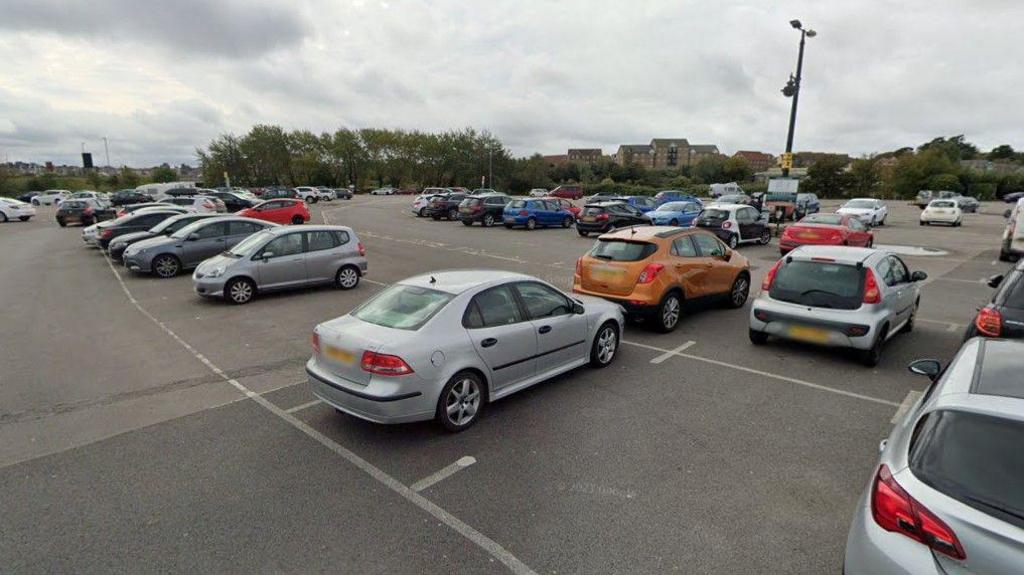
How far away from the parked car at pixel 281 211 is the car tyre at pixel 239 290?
47.6ft

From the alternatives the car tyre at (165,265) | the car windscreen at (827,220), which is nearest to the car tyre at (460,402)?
the car tyre at (165,265)

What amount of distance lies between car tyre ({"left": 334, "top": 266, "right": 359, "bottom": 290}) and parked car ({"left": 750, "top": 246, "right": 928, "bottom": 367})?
8.24 metres

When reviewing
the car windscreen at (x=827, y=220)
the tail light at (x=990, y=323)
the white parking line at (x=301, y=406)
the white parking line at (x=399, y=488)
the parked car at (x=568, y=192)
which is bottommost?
the white parking line at (x=399, y=488)

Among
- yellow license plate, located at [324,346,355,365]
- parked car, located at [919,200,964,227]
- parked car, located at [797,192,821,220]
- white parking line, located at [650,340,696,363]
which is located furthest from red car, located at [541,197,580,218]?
yellow license plate, located at [324,346,355,365]

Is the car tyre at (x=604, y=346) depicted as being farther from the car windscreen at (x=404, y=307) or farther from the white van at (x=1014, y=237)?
the white van at (x=1014, y=237)

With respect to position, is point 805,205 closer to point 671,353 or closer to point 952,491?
point 671,353

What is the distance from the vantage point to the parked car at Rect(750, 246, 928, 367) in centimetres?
603

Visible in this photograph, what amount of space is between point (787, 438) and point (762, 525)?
1421 mm

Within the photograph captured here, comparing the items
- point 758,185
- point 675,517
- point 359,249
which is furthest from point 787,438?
point 758,185

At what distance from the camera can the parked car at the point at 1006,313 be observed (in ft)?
15.7

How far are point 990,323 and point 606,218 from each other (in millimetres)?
17242

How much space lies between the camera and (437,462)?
163 inches

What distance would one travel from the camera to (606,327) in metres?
6.25

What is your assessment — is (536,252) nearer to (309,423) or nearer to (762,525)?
(309,423)
